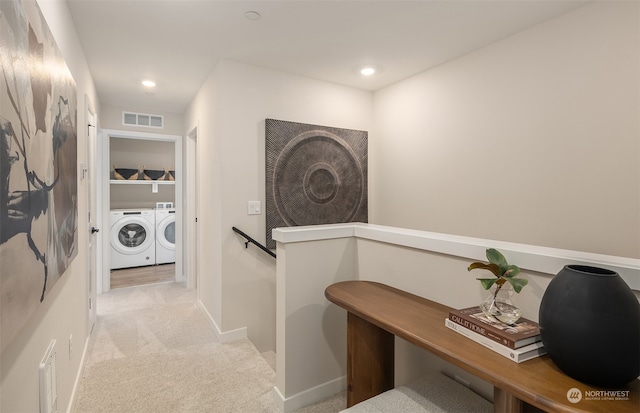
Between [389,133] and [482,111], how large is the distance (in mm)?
1086

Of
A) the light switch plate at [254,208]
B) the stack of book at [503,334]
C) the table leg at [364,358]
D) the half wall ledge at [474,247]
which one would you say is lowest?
the table leg at [364,358]

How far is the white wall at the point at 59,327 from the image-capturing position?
1.07 meters

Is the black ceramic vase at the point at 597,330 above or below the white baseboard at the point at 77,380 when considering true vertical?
above

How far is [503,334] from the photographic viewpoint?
1.11 meters

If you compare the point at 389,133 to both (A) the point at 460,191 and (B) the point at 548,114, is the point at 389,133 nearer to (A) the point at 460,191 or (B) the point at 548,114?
(A) the point at 460,191

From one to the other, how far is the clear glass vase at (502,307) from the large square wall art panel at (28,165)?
1512 millimetres

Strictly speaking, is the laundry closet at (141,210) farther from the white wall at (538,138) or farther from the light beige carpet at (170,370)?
the white wall at (538,138)

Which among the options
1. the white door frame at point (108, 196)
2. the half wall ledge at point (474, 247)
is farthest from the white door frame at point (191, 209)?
the half wall ledge at point (474, 247)

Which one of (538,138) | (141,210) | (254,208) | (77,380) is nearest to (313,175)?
(254,208)

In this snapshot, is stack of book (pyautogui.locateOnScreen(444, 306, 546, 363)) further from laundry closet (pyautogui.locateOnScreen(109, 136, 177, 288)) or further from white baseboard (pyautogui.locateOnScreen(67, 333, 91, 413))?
laundry closet (pyautogui.locateOnScreen(109, 136, 177, 288))

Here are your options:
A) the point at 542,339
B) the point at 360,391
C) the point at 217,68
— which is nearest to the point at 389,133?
the point at 217,68

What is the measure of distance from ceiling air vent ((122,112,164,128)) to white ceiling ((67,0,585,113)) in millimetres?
1050

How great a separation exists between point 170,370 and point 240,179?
5.22 ft

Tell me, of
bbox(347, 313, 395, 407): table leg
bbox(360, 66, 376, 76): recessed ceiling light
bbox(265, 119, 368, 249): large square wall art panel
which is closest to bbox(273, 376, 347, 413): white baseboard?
bbox(347, 313, 395, 407): table leg
